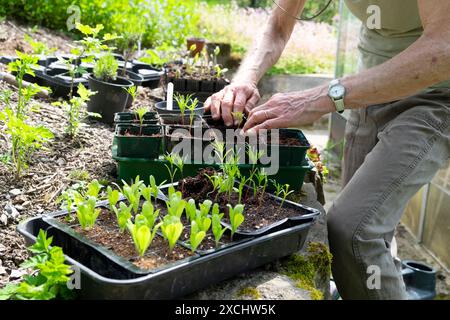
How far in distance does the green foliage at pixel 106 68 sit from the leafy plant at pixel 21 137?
715 mm

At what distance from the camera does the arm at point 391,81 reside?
6.44 feet

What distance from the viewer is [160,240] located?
5.53 feet

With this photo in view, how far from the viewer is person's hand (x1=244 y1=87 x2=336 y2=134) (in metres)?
2.11

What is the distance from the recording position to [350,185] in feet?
7.24

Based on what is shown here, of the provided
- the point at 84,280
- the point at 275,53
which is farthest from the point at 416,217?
the point at 84,280

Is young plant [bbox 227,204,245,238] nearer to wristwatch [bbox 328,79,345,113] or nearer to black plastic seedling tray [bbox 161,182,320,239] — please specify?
black plastic seedling tray [bbox 161,182,320,239]

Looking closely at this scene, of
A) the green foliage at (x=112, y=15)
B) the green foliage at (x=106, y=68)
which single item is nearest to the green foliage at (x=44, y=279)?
the green foliage at (x=106, y=68)

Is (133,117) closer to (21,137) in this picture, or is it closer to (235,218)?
(21,137)

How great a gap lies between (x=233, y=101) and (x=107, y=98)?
2.75 feet

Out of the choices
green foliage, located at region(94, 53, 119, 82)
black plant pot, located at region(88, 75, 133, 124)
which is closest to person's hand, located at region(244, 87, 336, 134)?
black plant pot, located at region(88, 75, 133, 124)

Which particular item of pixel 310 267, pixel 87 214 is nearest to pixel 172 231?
pixel 87 214

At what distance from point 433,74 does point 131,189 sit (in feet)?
3.53

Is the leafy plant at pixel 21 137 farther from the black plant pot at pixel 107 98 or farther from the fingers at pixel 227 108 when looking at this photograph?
the fingers at pixel 227 108
